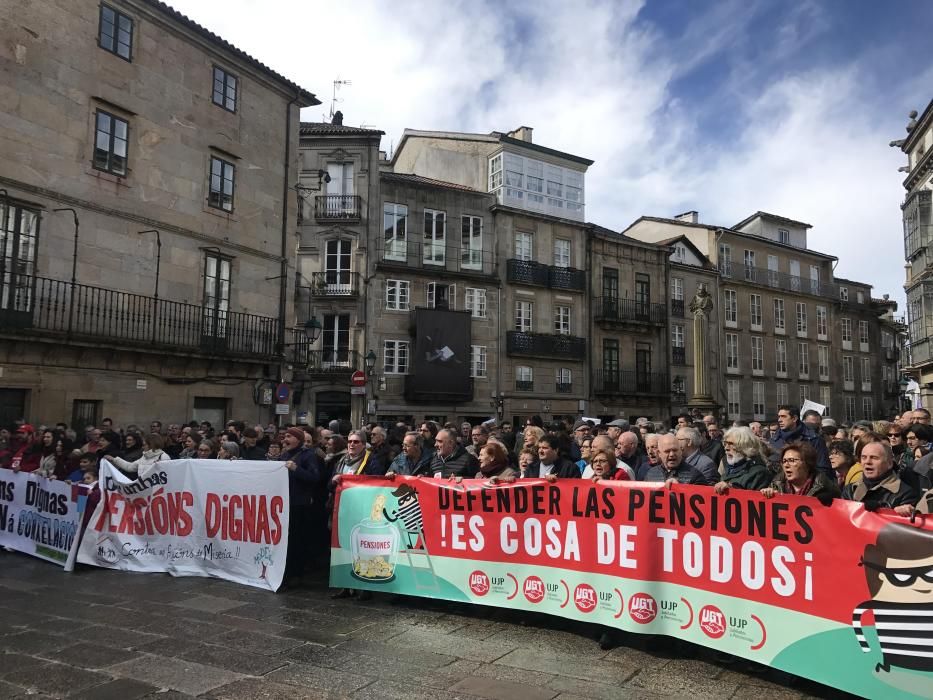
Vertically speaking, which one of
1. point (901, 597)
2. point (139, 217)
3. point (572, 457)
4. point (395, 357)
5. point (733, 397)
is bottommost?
point (901, 597)

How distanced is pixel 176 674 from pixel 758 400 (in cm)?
4397

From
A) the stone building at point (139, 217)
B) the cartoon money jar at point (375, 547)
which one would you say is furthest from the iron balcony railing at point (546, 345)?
the cartoon money jar at point (375, 547)

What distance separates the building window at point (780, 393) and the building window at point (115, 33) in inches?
1579

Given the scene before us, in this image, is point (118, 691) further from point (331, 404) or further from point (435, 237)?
point (435, 237)

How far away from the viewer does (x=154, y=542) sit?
28.5 feet

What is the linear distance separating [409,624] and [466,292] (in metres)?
27.3

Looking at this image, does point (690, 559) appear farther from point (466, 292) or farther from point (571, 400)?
point (571, 400)

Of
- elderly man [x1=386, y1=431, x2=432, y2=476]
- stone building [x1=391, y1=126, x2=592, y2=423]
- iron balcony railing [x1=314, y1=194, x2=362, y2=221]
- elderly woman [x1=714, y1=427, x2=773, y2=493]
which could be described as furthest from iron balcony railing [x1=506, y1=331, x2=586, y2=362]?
elderly woman [x1=714, y1=427, x2=773, y2=493]

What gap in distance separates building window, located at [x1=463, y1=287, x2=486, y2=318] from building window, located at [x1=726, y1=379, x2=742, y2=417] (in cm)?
1779

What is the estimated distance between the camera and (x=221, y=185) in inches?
827

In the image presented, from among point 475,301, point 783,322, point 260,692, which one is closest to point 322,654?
point 260,692

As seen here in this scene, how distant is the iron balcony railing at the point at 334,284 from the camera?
30.8m

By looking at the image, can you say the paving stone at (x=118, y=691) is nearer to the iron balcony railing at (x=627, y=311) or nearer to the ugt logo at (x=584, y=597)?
the ugt logo at (x=584, y=597)

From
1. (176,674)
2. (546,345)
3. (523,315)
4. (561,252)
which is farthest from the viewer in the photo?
(561,252)
